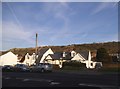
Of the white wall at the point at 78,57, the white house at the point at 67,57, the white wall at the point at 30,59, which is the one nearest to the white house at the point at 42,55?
the white house at the point at 67,57

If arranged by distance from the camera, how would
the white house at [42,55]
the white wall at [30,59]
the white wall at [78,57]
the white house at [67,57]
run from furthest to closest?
the white wall at [30,59], the white house at [42,55], the white wall at [78,57], the white house at [67,57]

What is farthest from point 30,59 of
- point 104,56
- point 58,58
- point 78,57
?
point 104,56

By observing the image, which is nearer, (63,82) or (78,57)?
(63,82)

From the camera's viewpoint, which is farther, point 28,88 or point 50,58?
point 50,58

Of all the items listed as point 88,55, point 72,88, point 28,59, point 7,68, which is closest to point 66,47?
point 28,59

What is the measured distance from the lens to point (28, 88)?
16.8m

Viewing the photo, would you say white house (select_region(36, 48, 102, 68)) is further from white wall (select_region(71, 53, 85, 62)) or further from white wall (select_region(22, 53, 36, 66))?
white wall (select_region(22, 53, 36, 66))

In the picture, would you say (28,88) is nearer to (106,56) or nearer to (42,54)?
(106,56)

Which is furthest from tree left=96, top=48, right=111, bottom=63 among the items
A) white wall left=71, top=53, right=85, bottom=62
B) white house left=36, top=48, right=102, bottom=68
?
white wall left=71, top=53, right=85, bottom=62

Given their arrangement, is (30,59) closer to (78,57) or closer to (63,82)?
(78,57)

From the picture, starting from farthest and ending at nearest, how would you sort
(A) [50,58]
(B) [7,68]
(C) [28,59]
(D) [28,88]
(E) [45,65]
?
(C) [28,59]
(A) [50,58]
(B) [7,68]
(E) [45,65]
(D) [28,88]

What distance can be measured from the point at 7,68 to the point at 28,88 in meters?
36.3

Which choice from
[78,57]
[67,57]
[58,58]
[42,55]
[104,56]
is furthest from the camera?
[42,55]

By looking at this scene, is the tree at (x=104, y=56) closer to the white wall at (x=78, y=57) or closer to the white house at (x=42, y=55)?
the white wall at (x=78, y=57)
